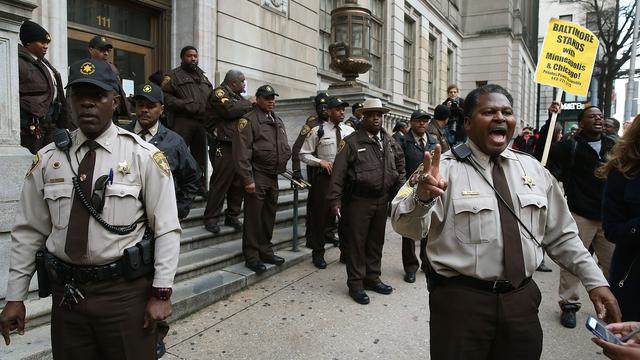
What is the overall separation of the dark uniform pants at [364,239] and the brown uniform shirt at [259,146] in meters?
1.17

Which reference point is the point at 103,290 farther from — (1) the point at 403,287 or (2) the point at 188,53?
(2) the point at 188,53

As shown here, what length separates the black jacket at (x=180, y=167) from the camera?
146 inches

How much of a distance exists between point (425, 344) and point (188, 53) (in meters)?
4.72

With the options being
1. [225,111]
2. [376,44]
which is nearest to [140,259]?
[225,111]

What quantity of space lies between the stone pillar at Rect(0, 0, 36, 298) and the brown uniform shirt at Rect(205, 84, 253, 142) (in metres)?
2.54

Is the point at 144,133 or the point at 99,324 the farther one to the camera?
the point at 144,133

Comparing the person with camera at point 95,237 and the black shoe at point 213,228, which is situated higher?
the person with camera at point 95,237

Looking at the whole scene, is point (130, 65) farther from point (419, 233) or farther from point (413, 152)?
point (419, 233)

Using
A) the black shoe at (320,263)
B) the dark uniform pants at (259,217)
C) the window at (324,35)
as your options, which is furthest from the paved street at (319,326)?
the window at (324,35)

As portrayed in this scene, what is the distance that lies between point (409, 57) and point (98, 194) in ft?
60.7

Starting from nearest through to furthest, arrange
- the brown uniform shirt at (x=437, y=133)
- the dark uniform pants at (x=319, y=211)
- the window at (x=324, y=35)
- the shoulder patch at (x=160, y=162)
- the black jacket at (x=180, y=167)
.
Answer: the shoulder patch at (x=160, y=162) < the black jacket at (x=180, y=167) < the dark uniform pants at (x=319, y=211) < the brown uniform shirt at (x=437, y=133) < the window at (x=324, y=35)

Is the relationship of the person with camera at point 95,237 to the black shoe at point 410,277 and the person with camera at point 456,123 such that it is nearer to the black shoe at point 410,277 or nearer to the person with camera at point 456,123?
the black shoe at point 410,277

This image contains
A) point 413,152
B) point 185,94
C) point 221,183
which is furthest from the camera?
point 413,152

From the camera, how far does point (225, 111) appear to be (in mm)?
5961
